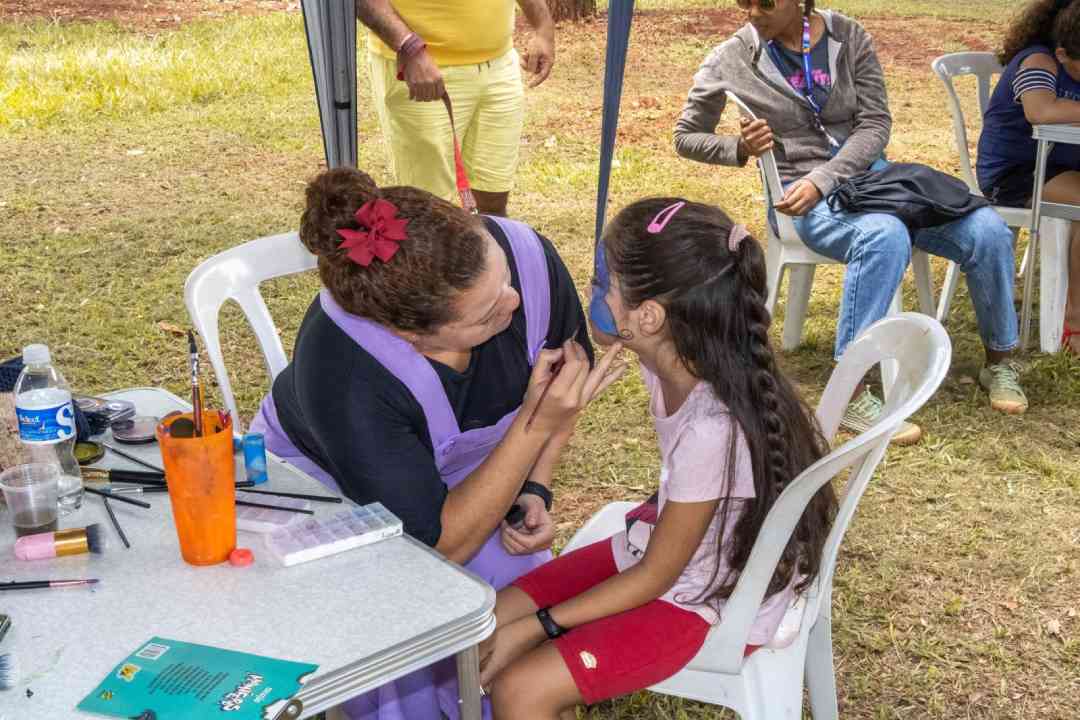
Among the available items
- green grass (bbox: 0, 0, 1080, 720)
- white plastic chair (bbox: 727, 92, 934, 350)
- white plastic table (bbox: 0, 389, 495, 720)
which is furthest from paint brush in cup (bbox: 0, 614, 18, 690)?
white plastic chair (bbox: 727, 92, 934, 350)

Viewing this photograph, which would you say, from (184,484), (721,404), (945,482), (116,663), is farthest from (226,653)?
(945,482)

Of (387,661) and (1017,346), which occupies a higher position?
(387,661)

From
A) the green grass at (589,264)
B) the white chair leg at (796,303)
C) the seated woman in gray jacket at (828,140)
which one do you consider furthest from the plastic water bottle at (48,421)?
the white chair leg at (796,303)

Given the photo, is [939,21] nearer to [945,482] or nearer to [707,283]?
[945,482]

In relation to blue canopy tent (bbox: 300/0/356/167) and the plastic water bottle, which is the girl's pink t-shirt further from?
blue canopy tent (bbox: 300/0/356/167)

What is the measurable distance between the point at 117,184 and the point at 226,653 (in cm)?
509

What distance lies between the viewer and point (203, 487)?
52.1 inches

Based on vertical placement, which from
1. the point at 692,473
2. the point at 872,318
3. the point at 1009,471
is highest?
the point at 692,473

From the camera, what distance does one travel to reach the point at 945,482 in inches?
121

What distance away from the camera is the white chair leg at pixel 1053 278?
3.73m

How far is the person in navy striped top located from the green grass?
0.50 metres

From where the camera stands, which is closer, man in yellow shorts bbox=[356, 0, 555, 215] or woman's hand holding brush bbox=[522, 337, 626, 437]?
woman's hand holding brush bbox=[522, 337, 626, 437]

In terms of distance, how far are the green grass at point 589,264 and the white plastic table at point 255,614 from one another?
3.29 feet

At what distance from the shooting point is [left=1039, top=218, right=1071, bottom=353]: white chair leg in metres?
3.73
